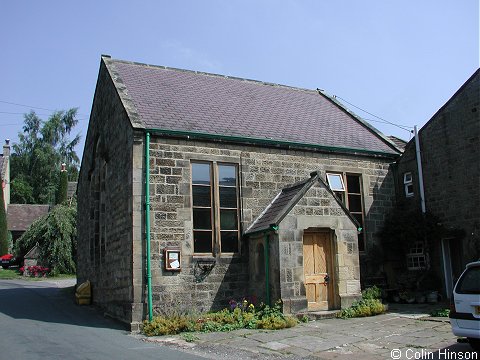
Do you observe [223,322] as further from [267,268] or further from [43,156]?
[43,156]

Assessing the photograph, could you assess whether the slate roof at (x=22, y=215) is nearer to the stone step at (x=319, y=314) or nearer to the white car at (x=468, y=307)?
the stone step at (x=319, y=314)

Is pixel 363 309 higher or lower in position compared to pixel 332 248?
lower

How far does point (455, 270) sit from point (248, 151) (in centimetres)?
778

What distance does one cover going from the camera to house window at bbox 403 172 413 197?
17.5 m

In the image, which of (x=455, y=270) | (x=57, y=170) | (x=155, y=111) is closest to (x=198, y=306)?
(x=155, y=111)

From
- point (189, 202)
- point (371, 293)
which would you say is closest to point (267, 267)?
point (189, 202)

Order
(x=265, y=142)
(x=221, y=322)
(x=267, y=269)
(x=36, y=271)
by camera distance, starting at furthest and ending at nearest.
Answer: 1. (x=36, y=271)
2. (x=265, y=142)
3. (x=267, y=269)
4. (x=221, y=322)

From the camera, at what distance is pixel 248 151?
599 inches

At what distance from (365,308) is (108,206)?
348 inches

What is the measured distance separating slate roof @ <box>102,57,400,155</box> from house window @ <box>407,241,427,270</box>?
11.5 feet

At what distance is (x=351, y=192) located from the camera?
670 inches

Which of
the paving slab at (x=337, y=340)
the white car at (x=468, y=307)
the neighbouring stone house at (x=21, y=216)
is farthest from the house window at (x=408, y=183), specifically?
the neighbouring stone house at (x=21, y=216)

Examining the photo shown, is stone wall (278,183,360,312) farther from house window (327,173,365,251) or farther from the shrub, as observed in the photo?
house window (327,173,365,251)

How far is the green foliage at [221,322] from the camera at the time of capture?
39.3 ft
